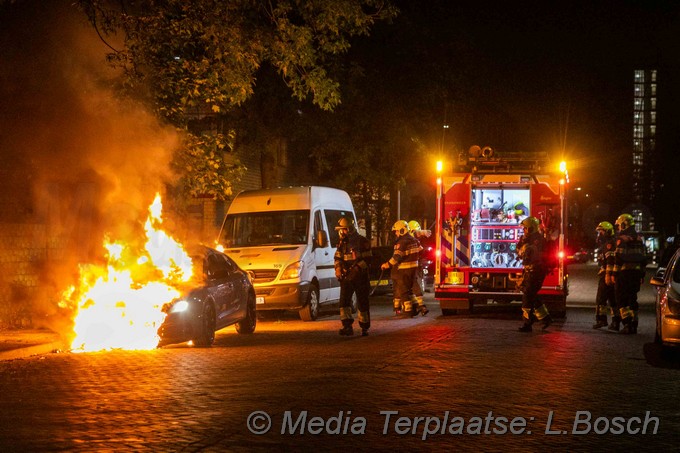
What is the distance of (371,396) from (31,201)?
1291cm

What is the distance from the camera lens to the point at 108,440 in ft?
24.0

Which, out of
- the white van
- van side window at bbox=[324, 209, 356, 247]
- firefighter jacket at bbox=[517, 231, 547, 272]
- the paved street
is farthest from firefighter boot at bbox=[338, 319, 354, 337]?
van side window at bbox=[324, 209, 356, 247]

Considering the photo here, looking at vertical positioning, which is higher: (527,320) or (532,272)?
(532,272)

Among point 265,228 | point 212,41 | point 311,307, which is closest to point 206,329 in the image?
point 311,307

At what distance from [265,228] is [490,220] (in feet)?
15.2

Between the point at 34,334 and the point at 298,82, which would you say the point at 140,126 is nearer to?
the point at 298,82

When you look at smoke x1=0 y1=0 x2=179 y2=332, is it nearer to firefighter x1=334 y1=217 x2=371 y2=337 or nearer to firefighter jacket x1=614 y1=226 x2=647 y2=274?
firefighter x1=334 y1=217 x2=371 y2=337

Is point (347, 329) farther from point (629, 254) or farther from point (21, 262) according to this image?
point (21, 262)

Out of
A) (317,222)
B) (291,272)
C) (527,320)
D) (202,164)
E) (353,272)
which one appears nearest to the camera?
(353,272)

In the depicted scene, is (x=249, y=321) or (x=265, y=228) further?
(x=265, y=228)

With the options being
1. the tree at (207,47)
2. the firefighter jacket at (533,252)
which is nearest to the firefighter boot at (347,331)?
the firefighter jacket at (533,252)

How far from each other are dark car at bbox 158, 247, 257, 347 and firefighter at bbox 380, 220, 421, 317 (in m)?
3.71

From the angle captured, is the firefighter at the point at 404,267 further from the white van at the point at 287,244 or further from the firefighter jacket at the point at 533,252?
the firefighter jacket at the point at 533,252

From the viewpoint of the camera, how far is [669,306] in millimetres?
12453
